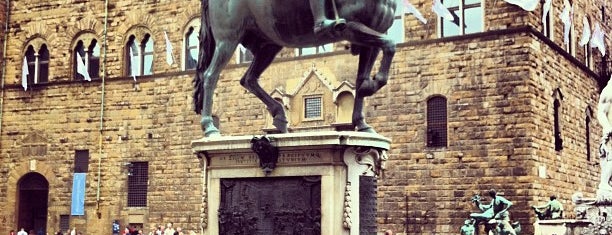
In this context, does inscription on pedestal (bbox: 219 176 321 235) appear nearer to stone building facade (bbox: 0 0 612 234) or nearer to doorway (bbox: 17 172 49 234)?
stone building facade (bbox: 0 0 612 234)

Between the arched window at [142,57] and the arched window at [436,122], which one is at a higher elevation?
the arched window at [142,57]

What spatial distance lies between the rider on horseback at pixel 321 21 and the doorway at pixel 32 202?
2635 centimetres

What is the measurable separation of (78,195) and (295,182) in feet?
80.6

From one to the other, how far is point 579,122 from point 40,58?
19585 millimetres

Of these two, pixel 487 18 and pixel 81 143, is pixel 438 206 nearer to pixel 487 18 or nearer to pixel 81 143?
pixel 487 18

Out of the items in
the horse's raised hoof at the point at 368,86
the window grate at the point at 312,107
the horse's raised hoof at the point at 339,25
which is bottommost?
the horse's raised hoof at the point at 368,86

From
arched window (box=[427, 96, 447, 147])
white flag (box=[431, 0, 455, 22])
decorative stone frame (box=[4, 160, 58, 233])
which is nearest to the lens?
white flag (box=[431, 0, 455, 22])

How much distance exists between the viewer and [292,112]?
2581 cm

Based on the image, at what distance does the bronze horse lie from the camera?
6691mm

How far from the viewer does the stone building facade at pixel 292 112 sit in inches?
893

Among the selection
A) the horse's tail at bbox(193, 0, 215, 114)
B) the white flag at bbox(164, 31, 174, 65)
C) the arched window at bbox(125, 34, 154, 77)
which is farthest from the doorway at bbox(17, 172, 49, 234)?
the horse's tail at bbox(193, 0, 215, 114)

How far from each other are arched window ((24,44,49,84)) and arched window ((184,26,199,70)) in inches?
248

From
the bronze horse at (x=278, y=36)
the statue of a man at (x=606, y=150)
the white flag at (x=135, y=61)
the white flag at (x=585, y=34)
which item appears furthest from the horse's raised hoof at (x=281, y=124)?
the white flag at (x=135, y=61)

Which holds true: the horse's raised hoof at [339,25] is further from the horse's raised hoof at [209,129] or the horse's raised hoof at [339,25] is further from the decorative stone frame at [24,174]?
the decorative stone frame at [24,174]
